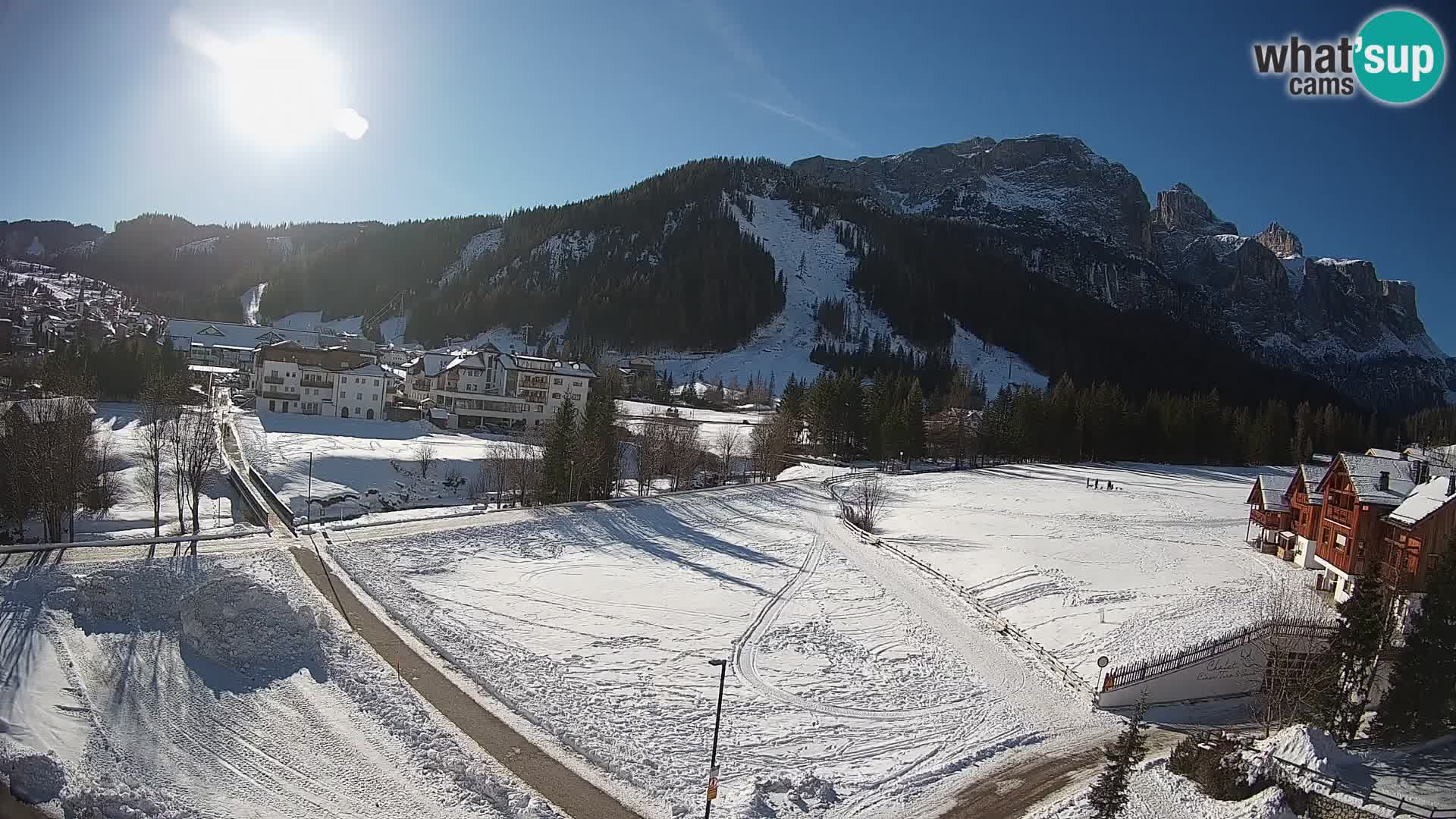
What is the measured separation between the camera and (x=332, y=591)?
28219 millimetres

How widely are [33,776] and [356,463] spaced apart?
4193 centimetres

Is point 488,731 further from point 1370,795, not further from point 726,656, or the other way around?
point 1370,795

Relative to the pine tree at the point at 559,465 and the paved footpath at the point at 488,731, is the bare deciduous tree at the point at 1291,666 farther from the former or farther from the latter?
the pine tree at the point at 559,465

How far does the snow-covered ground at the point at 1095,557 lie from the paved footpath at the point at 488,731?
17485 mm

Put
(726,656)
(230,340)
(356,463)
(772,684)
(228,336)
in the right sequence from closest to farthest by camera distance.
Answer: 1. (772,684)
2. (726,656)
3. (356,463)
4. (230,340)
5. (228,336)

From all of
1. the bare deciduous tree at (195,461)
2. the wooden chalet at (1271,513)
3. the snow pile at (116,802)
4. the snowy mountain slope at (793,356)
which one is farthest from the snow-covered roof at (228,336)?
the wooden chalet at (1271,513)

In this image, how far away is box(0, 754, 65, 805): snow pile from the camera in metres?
14.0

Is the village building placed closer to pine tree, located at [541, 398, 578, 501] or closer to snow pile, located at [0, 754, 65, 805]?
pine tree, located at [541, 398, 578, 501]

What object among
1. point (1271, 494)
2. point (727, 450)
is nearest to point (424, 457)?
point (727, 450)

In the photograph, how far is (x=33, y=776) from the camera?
47.2ft

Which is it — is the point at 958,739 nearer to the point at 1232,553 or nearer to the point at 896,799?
the point at 896,799

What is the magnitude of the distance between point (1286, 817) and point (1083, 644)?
35.7ft

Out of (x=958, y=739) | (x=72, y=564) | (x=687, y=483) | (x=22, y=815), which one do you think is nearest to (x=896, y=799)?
(x=958, y=739)

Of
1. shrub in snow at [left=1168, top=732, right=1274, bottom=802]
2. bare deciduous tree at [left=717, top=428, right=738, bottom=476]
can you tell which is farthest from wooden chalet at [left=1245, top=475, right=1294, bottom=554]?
bare deciduous tree at [left=717, top=428, right=738, bottom=476]
